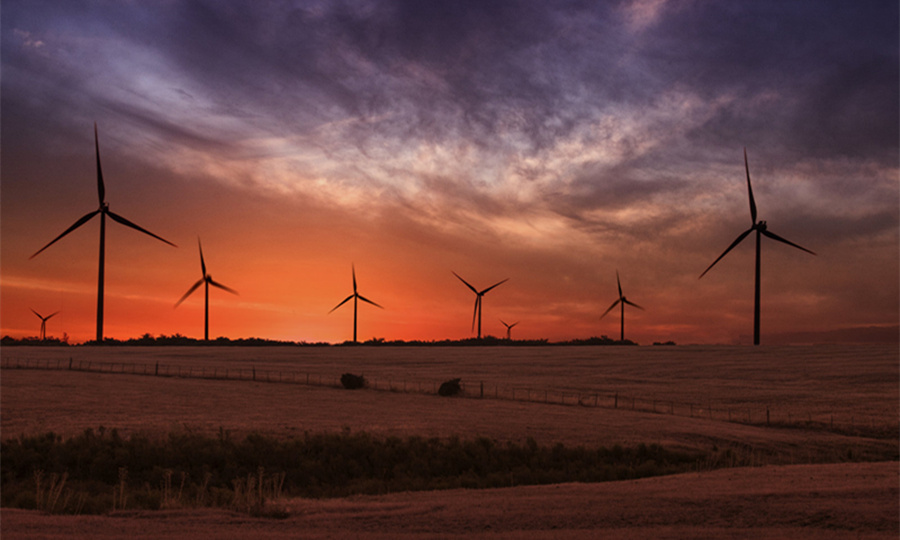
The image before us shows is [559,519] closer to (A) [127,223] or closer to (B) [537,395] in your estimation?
(B) [537,395]

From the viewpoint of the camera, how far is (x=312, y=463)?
3033 centimetres

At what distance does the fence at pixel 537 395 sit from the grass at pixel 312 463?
14299 mm

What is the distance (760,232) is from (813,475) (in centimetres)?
8222

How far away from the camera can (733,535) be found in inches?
476

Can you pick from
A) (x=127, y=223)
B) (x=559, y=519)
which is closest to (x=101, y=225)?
(x=127, y=223)

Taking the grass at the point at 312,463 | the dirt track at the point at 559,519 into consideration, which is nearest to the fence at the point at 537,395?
the grass at the point at 312,463

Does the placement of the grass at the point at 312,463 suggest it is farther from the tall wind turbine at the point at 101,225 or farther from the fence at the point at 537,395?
the tall wind turbine at the point at 101,225

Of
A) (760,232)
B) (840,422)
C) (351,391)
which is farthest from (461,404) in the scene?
(760,232)

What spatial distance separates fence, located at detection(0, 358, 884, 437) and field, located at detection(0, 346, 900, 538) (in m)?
0.25

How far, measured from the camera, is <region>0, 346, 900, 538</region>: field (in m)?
13.3

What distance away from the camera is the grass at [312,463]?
2731cm

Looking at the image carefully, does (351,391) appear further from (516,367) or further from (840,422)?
(840,422)

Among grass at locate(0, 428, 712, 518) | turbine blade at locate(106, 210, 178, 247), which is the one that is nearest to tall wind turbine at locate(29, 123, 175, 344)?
turbine blade at locate(106, 210, 178, 247)

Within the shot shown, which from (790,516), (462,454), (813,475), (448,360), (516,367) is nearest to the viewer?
(790,516)
